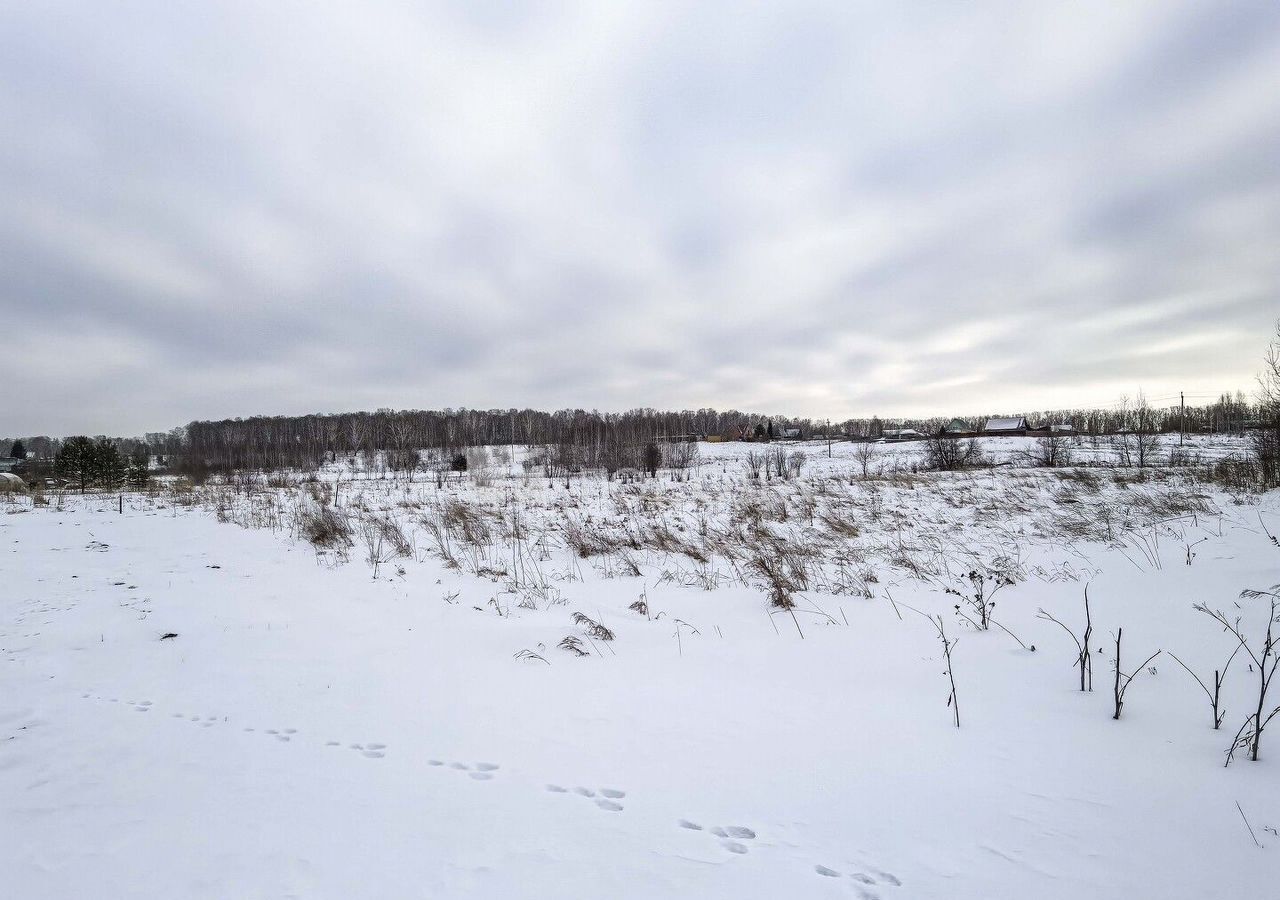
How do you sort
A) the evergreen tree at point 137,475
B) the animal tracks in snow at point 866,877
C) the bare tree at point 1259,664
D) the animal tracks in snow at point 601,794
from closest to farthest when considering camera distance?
the animal tracks in snow at point 866,877 → the animal tracks in snow at point 601,794 → the bare tree at point 1259,664 → the evergreen tree at point 137,475

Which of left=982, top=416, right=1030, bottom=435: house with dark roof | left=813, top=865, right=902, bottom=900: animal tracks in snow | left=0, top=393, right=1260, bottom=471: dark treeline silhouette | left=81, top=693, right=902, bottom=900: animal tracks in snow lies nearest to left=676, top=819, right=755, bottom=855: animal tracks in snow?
left=81, top=693, right=902, bottom=900: animal tracks in snow

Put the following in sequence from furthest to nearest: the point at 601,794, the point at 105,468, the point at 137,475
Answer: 1. the point at 137,475
2. the point at 105,468
3. the point at 601,794

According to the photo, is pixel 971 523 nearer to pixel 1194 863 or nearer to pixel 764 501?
pixel 764 501

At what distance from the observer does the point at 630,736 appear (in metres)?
2.89

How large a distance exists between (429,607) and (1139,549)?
886 cm

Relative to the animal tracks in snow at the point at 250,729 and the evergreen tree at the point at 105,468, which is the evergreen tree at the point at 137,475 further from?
the animal tracks in snow at the point at 250,729

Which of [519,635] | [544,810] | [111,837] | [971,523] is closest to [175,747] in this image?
[111,837]

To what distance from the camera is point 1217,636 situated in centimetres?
379

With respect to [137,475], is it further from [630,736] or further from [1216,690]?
[1216,690]

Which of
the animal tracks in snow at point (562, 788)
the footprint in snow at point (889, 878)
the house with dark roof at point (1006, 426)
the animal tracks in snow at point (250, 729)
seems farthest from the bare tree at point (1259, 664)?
the house with dark roof at point (1006, 426)

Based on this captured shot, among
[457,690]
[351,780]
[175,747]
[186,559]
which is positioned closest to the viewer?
[351,780]

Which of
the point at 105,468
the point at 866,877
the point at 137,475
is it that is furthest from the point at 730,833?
the point at 137,475

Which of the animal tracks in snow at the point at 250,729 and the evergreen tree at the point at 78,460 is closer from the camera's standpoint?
the animal tracks in snow at the point at 250,729

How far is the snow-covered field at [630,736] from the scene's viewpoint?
189 centimetres
